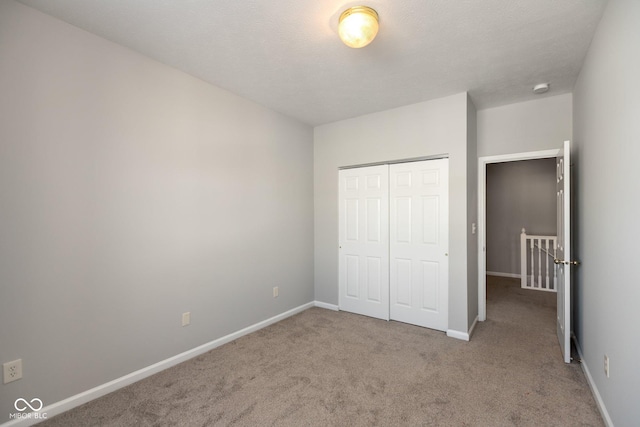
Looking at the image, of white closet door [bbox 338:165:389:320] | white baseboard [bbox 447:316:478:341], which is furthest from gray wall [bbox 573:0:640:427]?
white closet door [bbox 338:165:389:320]

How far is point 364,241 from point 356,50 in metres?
2.31

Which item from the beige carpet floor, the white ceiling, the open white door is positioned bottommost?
the beige carpet floor

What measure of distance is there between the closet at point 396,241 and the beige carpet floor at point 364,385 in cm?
41

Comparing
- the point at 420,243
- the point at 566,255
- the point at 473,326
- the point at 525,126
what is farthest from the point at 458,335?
the point at 525,126

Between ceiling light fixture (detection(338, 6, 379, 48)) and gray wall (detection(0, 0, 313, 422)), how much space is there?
1642 millimetres

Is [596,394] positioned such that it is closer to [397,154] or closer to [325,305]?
[397,154]

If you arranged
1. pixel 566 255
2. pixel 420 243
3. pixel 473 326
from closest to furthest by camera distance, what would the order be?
pixel 566 255, pixel 473 326, pixel 420 243

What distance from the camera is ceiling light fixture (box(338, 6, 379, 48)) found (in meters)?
1.82

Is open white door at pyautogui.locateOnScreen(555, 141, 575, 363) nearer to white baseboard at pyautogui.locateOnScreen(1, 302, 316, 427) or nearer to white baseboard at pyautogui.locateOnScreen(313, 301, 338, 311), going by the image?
white baseboard at pyautogui.locateOnScreen(313, 301, 338, 311)

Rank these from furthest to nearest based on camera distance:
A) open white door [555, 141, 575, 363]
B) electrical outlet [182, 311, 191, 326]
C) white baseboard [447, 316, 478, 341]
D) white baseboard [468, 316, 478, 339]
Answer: white baseboard [468, 316, 478, 339], white baseboard [447, 316, 478, 341], electrical outlet [182, 311, 191, 326], open white door [555, 141, 575, 363]

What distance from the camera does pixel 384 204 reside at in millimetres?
3734

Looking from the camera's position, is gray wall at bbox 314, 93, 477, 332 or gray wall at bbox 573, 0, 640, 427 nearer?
gray wall at bbox 573, 0, 640, 427

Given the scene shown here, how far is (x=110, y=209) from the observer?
2.22 metres

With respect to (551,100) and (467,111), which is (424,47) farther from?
(551,100)
